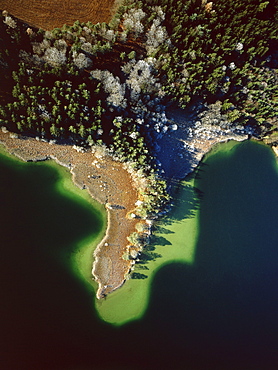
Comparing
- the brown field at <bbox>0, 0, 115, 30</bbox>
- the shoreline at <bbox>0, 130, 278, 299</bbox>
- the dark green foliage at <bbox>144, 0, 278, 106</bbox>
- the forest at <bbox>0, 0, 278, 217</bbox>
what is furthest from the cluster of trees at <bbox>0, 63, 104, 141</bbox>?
the dark green foliage at <bbox>144, 0, 278, 106</bbox>

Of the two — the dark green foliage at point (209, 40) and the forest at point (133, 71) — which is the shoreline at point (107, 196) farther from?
the dark green foliage at point (209, 40)

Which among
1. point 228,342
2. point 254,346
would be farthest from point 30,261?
point 254,346

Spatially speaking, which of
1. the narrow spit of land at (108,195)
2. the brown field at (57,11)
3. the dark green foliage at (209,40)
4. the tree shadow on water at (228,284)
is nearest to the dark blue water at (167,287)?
the tree shadow on water at (228,284)

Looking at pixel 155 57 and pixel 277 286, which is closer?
pixel 155 57

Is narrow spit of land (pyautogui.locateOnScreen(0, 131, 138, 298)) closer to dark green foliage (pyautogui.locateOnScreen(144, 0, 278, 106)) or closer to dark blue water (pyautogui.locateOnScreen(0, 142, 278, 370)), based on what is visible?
dark blue water (pyautogui.locateOnScreen(0, 142, 278, 370))

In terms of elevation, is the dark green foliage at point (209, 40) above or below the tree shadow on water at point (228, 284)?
above

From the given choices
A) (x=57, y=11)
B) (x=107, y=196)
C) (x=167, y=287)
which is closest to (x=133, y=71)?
(x=57, y=11)

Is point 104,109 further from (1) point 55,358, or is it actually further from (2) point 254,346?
(2) point 254,346
